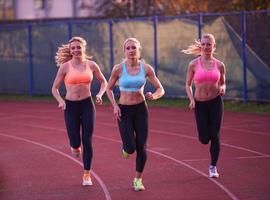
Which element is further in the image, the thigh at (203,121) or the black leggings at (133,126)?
the thigh at (203,121)

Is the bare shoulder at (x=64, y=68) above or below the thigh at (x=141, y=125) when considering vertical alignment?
above

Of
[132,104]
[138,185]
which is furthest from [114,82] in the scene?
[138,185]

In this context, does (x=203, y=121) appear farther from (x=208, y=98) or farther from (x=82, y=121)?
(x=82, y=121)

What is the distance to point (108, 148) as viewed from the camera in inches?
555

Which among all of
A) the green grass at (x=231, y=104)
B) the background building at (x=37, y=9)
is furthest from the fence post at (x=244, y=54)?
the background building at (x=37, y=9)

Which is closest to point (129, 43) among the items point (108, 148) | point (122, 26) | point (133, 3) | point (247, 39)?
point (108, 148)

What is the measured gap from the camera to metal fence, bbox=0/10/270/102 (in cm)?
2167

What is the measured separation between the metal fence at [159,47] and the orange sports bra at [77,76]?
11523mm

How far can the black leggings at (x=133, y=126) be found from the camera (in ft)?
31.9

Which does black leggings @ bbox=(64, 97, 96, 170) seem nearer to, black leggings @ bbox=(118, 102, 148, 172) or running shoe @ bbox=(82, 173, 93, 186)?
running shoe @ bbox=(82, 173, 93, 186)

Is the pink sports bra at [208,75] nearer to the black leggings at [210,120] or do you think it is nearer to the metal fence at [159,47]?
the black leggings at [210,120]

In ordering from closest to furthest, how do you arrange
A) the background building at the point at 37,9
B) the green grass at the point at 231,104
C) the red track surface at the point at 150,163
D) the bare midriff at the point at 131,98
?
the red track surface at the point at 150,163 < the bare midriff at the point at 131,98 < the green grass at the point at 231,104 < the background building at the point at 37,9

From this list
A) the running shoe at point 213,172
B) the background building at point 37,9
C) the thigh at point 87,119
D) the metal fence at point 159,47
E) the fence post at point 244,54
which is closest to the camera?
the thigh at point 87,119

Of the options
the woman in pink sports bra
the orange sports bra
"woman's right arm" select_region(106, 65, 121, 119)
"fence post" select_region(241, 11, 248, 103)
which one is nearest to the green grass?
"fence post" select_region(241, 11, 248, 103)
